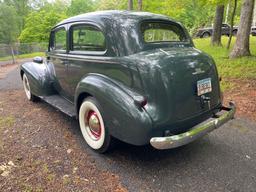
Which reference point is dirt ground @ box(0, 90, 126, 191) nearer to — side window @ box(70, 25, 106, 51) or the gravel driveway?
the gravel driveway

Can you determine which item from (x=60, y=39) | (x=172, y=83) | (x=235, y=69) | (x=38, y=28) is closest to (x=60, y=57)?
(x=60, y=39)

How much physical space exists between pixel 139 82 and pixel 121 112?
15.4 inches

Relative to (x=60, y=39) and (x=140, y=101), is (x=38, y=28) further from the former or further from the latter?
(x=140, y=101)

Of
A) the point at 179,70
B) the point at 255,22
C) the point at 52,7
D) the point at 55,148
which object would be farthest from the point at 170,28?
the point at 52,7

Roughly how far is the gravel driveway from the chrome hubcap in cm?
23

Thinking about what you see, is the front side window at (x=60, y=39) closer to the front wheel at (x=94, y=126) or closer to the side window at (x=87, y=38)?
the side window at (x=87, y=38)

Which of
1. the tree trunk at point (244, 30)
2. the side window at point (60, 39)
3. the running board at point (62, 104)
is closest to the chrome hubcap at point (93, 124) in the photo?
the running board at point (62, 104)

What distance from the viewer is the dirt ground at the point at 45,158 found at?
2.49m

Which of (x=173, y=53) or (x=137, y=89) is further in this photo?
(x=173, y=53)

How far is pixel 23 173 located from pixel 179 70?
2.17 m

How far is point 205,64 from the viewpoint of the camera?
2.97 metres

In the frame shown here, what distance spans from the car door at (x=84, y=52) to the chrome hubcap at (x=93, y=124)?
0.60m

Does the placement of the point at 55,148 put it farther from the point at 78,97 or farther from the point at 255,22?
the point at 255,22

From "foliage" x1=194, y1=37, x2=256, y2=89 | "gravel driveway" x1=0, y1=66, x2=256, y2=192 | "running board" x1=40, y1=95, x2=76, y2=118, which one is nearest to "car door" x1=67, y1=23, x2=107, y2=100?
"running board" x1=40, y1=95, x2=76, y2=118
